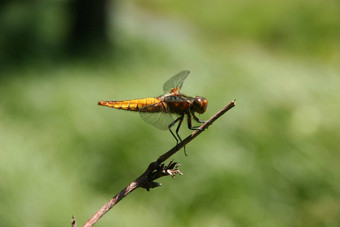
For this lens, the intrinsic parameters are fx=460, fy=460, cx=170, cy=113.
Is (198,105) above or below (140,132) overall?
below

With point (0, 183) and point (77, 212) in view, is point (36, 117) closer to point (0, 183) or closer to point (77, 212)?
point (0, 183)

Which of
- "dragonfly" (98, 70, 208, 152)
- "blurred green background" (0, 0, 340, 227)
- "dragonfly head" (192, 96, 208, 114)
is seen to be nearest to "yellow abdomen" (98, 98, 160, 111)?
"dragonfly" (98, 70, 208, 152)

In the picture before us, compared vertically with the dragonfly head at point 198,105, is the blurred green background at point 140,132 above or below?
above

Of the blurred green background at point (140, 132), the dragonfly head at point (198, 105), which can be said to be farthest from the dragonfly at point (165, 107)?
the blurred green background at point (140, 132)

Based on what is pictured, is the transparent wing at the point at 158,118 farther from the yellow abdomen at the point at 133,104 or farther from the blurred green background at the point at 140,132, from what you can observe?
the blurred green background at the point at 140,132

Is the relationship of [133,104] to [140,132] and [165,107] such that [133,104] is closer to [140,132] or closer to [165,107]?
[165,107]

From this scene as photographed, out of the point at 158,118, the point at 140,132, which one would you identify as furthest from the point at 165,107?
the point at 140,132

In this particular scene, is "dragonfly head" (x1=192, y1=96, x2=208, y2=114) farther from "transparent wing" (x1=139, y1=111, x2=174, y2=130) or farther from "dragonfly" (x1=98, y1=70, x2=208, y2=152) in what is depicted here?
"transparent wing" (x1=139, y1=111, x2=174, y2=130)
